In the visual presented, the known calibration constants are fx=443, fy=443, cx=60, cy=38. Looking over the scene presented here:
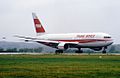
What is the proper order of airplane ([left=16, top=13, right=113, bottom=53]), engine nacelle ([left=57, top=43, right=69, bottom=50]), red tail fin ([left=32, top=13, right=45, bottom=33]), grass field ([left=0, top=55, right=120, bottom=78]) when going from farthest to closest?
red tail fin ([left=32, top=13, right=45, bottom=33])
engine nacelle ([left=57, top=43, right=69, bottom=50])
airplane ([left=16, top=13, right=113, bottom=53])
grass field ([left=0, top=55, right=120, bottom=78])

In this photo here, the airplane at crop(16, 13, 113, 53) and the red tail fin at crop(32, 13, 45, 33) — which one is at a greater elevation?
the red tail fin at crop(32, 13, 45, 33)

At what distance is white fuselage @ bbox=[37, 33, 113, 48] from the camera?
9844 cm

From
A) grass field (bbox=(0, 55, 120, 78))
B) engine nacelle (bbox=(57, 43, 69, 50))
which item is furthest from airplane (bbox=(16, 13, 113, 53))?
grass field (bbox=(0, 55, 120, 78))

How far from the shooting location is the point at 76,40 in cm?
10275

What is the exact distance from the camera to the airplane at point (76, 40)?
324 feet

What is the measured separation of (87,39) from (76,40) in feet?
11.4

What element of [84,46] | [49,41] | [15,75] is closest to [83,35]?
[84,46]

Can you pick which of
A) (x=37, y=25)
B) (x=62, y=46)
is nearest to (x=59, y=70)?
(x=62, y=46)

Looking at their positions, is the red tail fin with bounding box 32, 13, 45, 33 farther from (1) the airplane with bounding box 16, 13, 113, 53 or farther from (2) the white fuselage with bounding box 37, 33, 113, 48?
(2) the white fuselage with bounding box 37, 33, 113, 48

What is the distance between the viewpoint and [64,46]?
102 meters

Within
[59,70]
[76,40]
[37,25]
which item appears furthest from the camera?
[37,25]

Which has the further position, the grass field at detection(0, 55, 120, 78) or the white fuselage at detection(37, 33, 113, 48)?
the white fuselage at detection(37, 33, 113, 48)

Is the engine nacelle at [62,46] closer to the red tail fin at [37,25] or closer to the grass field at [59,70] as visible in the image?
the red tail fin at [37,25]

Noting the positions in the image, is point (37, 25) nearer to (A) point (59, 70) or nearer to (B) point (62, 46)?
(B) point (62, 46)
